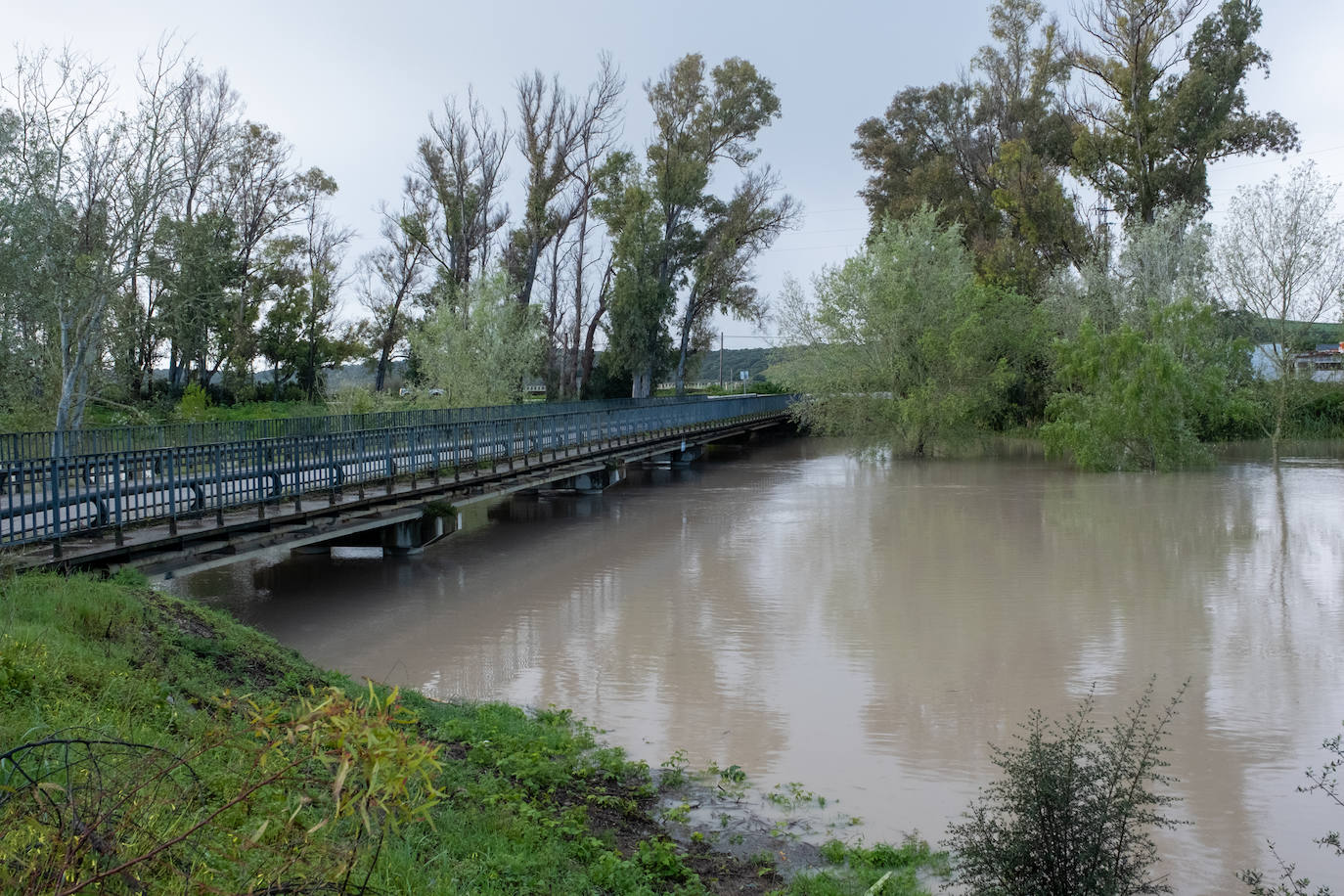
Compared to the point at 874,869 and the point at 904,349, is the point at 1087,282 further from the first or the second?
the point at 874,869

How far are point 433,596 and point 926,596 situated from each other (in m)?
6.84

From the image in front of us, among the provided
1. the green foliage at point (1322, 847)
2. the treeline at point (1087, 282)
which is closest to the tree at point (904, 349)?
the treeline at point (1087, 282)

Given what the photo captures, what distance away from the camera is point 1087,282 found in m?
40.0

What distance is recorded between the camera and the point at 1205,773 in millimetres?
8062

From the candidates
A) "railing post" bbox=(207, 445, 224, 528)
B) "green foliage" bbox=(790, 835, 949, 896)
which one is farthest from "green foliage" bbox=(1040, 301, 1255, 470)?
"green foliage" bbox=(790, 835, 949, 896)

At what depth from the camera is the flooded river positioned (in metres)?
8.29

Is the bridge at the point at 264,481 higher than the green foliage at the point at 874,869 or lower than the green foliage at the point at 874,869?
higher

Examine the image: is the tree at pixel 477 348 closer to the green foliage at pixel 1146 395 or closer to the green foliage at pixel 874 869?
the green foliage at pixel 1146 395

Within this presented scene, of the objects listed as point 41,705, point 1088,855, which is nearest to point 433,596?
point 41,705

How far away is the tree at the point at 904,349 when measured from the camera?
1325 inches

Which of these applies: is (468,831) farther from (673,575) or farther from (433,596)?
(673,575)

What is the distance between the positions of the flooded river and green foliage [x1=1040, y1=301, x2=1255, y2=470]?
224 inches

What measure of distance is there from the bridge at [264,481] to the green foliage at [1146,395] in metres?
13.5

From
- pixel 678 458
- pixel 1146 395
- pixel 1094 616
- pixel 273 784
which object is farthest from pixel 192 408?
pixel 273 784
